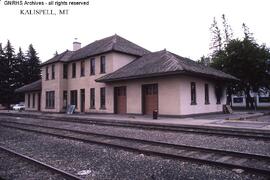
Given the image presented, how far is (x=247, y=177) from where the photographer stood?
486 centimetres

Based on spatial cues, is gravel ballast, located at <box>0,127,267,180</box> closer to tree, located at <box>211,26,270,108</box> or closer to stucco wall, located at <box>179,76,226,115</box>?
stucco wall, located at <box>179,76,226,115</box>

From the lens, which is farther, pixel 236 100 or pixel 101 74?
pixel 236 100

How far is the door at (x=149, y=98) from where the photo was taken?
1841cm

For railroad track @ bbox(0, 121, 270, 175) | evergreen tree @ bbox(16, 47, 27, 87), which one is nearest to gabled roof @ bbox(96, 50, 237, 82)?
railroad track @ bbox(0, 121, 270, 175)

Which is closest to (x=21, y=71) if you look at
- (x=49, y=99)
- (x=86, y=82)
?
(x=49, y=99)

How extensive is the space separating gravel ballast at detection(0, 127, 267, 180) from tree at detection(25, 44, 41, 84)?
159ft

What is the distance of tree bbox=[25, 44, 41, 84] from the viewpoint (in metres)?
52.9

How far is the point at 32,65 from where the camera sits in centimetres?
5481

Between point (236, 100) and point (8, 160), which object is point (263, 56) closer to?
point (236, 100)

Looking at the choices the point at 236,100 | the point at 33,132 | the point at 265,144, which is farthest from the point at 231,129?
the point at 236,100

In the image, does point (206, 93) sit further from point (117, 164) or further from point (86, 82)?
point (117, 164)

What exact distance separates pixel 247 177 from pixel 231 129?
6.03 meters

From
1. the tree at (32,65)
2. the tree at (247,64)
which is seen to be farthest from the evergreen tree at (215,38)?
the tree at (32,65)

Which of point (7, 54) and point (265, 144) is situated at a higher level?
point (7, 54)
